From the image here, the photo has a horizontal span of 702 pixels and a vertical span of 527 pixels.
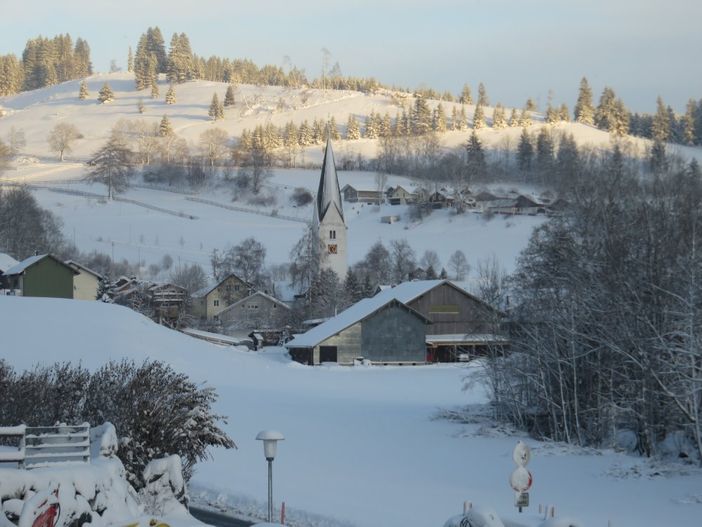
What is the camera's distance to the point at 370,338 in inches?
2425

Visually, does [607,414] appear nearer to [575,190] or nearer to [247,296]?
[575,190]

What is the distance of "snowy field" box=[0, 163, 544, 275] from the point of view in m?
102

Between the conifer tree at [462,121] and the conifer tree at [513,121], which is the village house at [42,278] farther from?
the conifer tree at [513,121]

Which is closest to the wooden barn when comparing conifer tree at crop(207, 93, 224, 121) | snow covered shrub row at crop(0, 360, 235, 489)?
snow covered shrub row at crop(0, 360, 235, 489)

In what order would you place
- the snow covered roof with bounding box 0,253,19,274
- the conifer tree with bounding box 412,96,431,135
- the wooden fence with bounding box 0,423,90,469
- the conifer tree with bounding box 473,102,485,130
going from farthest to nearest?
the conifer tree with bounding box 473,102,485,130
the conifer tree with bounding box 412,96,431,135
the snow covered roof with bounding box 0,253,19,274
the wooden fence with bounding box 0,423,90,469

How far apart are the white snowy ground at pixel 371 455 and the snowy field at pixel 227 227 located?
4777cm

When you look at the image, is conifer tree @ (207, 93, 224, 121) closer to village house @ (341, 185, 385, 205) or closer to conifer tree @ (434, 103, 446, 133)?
conifer tree @ (434, 103, 446, 133)

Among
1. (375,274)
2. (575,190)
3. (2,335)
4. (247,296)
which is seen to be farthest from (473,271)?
(575,190)

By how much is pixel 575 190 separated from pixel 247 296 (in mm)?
56504

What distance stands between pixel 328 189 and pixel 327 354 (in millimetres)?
37268

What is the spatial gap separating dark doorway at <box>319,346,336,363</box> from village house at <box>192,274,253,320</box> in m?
23.0

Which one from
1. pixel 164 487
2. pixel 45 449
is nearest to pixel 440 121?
pixel 164 487

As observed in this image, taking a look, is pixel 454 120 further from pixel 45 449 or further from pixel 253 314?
pixel 45 449

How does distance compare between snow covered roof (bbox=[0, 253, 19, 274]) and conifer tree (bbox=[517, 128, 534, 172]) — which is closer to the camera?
snow covered roof (bbox=[0, 253, 19, 274])
